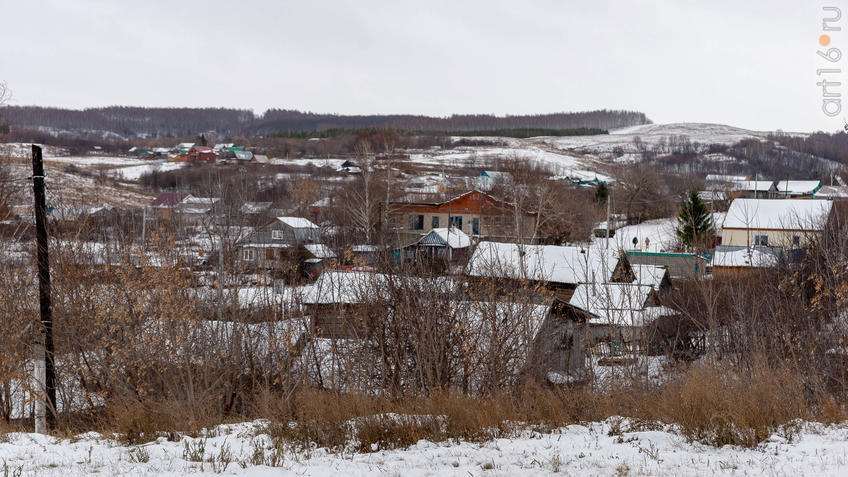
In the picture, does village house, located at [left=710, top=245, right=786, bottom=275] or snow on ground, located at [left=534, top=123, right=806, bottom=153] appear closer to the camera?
village house, located at [left=710, top=245, right=786, bottom=275]

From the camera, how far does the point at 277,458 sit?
5562 mm

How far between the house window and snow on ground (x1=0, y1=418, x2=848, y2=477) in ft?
125

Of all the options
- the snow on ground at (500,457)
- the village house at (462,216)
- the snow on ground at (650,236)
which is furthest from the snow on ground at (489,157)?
the snow on ground at (500,457)

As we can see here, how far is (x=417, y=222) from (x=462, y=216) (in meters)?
3.37

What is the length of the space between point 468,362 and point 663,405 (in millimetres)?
4592

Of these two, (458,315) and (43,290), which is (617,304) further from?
(43,290)

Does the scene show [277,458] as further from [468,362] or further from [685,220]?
[685,220]

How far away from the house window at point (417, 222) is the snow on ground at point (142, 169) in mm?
56703

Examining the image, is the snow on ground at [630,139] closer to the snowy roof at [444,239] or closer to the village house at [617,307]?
the snowy roof at [444,239]

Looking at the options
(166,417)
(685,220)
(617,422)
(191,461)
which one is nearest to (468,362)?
(617,422)

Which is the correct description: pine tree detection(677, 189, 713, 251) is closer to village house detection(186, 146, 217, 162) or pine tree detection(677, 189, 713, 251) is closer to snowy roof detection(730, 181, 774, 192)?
snowy roof detection(730, 181, 774, 192)

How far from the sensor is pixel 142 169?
95625 millimetres

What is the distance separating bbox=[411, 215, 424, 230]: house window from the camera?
146 ft

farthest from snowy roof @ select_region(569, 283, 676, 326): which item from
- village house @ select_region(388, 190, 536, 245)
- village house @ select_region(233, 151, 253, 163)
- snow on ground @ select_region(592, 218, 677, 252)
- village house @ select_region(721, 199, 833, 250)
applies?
village house @ select_region(233, 151, 253, 163)
